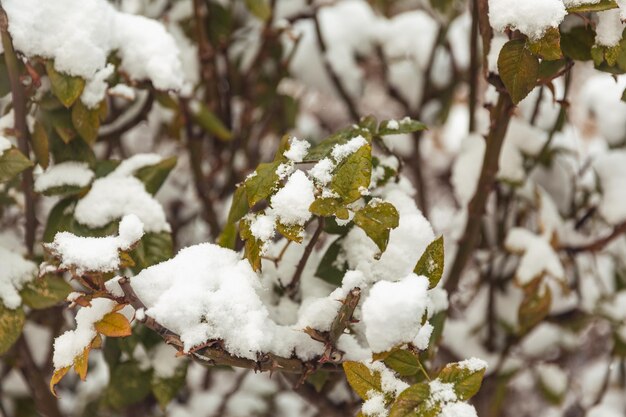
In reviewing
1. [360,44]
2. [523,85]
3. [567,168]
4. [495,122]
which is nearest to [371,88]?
[360,44]

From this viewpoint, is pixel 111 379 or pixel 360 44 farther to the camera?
pixel 360 44

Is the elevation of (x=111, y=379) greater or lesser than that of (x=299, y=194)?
lesser

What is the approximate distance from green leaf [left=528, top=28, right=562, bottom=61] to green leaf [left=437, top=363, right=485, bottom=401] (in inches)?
11.7

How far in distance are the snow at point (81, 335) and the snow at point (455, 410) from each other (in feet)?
1.01

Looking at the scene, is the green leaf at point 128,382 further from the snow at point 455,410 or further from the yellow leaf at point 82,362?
the snow at point 455,410

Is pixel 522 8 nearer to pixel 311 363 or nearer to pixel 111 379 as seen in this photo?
pixel 311 363

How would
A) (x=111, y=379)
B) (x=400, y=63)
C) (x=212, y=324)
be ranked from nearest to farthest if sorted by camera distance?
(x=212, y=324), (x=111, y=379), (x=400, y=63)

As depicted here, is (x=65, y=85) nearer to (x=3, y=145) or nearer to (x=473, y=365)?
(x=3, y=145)

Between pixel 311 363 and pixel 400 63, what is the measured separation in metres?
0.95

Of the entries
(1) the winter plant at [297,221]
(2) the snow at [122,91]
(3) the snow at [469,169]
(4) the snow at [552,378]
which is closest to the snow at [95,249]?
(1) the winter plant at [297,221]

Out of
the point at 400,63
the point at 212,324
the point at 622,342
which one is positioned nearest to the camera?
the point at 212,324

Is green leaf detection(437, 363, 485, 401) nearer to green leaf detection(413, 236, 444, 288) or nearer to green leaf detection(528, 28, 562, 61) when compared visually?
green leaf detection(413, 236, 444, 288)

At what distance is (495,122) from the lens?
0.82m

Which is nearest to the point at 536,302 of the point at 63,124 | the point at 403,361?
the point at 403,361
